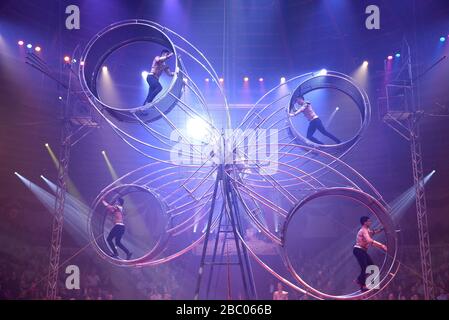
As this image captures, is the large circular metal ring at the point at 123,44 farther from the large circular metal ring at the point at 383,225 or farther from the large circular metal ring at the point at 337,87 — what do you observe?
the large circular metal ring at the point at 383,225

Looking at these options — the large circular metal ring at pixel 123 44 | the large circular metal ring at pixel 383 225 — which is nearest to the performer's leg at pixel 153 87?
the large circular metal ring at pixel 123 44

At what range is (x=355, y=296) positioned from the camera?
5.20m

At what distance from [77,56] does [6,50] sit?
62.7 inches

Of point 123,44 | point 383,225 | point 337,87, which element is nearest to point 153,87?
point 123,44

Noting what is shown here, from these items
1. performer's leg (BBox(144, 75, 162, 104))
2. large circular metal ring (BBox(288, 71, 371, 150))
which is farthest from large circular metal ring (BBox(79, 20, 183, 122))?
large circular metal ring (BBox(288, 71, 371, 150))

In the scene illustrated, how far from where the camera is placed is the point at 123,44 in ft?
18.3

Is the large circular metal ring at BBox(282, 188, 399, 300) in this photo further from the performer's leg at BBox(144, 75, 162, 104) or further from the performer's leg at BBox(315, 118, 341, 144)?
the performer's leg at BBox(144, 75, 162, 104)

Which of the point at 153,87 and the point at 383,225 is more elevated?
the point at 153,87

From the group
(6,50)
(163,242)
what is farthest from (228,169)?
(6,50)

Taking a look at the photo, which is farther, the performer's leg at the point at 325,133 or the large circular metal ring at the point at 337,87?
the performer's leg at the point at 325,133

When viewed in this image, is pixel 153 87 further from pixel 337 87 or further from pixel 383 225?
pixel 383 225

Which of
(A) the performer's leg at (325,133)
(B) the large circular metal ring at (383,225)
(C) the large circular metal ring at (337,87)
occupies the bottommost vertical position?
(B) the large circular metal ring at (383,225)

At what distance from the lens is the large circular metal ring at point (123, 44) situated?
199 inches

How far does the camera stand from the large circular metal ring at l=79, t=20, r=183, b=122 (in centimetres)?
505
